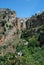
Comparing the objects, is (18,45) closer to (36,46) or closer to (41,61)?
(36,46)

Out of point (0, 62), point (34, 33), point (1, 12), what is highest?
point (1, 12)

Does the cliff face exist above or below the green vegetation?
above

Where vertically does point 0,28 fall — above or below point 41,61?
above

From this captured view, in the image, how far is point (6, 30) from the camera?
33.2 m

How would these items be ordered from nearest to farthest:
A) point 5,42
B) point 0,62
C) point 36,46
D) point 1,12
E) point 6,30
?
point 0,62 → point 36,46 → point 5,42 → point 6,30 → point 1,12

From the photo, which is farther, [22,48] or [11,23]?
[11,23]

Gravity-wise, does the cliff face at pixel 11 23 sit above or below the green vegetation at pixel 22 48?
above

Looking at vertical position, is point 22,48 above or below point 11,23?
below

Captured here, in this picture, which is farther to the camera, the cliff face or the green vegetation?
the cliff face

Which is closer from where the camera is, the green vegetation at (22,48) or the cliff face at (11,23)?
the green vegetation at (22,48)

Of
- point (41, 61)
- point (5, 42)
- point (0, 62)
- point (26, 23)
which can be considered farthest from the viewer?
point (26, 23)

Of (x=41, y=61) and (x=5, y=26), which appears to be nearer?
(x=41, y=61)

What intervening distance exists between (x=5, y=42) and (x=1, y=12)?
22.5 feet

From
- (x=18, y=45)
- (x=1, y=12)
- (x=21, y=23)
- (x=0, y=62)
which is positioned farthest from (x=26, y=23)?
(x=0, y=62)
